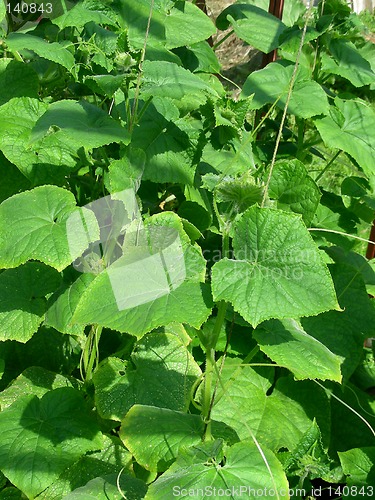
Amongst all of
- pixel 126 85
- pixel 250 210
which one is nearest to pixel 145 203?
pixel 126 85

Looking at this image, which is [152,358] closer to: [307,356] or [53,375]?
[53,375]

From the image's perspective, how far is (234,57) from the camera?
336cm

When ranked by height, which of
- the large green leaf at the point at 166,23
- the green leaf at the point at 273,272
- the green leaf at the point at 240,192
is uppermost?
the large green leaf at the point at 166,23

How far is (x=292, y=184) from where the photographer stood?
1.46m

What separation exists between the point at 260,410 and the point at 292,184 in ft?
1.78

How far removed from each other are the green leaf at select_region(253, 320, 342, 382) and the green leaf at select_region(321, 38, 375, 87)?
904 mm

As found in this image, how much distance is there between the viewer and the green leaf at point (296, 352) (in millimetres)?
1071

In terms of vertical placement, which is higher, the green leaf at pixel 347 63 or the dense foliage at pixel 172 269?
the green leaf at pixel 347 63

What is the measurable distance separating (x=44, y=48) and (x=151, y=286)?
679mm

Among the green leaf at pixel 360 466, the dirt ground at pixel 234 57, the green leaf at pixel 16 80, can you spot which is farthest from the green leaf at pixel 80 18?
the dirt ground at pixel 234 57

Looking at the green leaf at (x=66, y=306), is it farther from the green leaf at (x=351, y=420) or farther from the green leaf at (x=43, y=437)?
the green leaf at (x=351, y=420)

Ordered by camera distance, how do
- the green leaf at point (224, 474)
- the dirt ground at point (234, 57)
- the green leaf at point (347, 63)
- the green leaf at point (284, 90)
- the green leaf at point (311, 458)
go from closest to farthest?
the green leaf at point (224, 474) < the green leaf at point (311, 458) < the green leaf at point (284, 90) < the green leaf at point (347, 63) < the dirt ground at point (234, 57)

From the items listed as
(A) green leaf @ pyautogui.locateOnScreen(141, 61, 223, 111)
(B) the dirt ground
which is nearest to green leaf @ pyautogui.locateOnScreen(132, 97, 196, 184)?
(A) green leaf @ pyautogui.locateOnScreen(141, 61, 223, 111)

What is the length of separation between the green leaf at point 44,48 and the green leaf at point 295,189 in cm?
53
